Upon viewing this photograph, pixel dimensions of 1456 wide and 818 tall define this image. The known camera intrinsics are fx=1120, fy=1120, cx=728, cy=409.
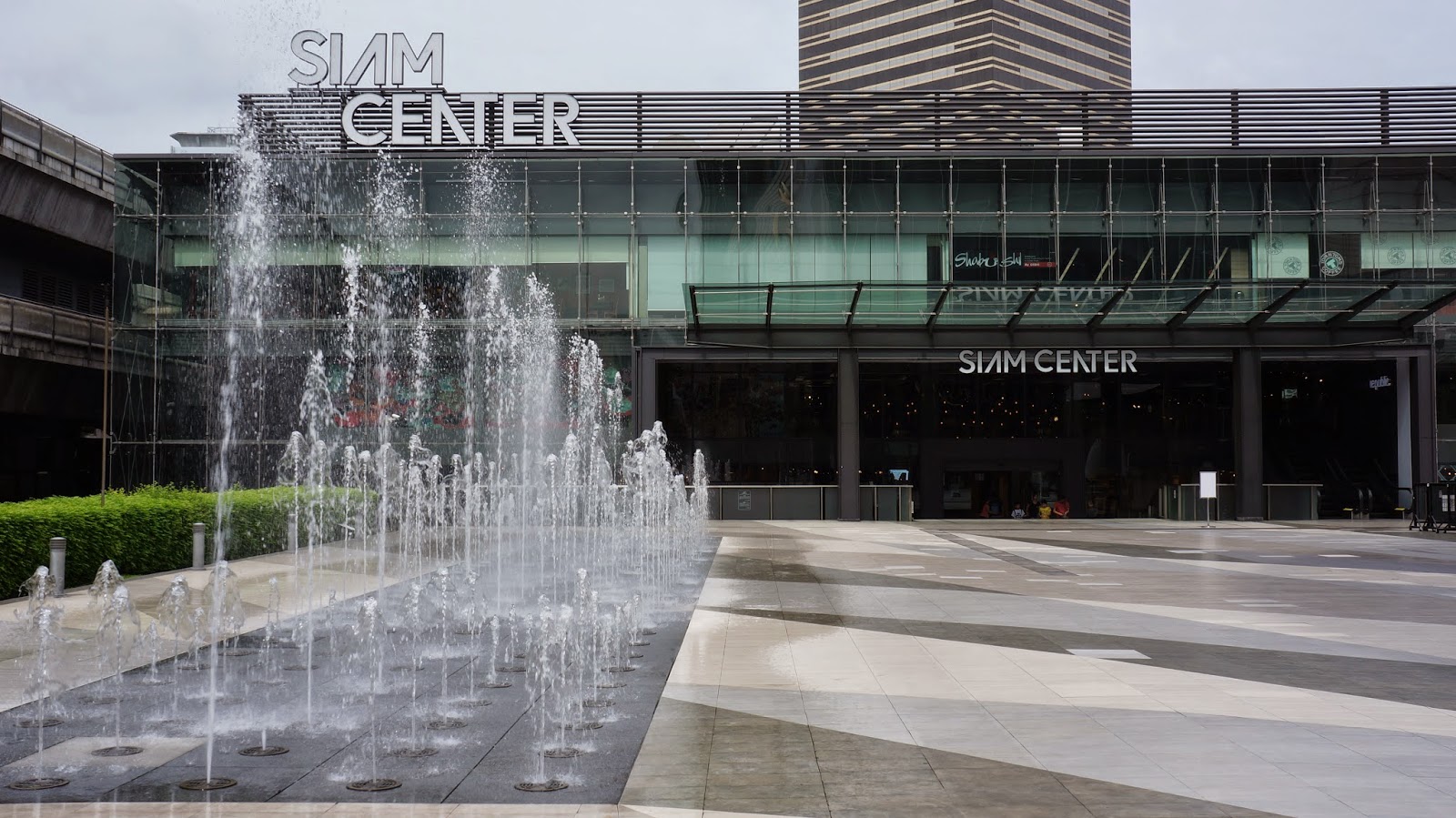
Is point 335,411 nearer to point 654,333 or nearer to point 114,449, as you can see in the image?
point 114,449

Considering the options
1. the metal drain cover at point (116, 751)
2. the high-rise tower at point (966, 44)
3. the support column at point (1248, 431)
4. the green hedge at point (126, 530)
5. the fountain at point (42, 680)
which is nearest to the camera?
the fountain at point (42, 680)

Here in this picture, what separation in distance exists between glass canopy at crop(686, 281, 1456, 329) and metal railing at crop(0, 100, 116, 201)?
20.0 metres

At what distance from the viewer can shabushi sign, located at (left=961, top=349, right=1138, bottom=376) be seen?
3700 cm

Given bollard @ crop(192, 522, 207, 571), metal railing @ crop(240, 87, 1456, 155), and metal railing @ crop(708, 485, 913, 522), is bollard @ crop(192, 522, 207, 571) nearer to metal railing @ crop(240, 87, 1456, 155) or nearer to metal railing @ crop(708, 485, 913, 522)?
metal railing @ crop(708, 485, 913, 522)

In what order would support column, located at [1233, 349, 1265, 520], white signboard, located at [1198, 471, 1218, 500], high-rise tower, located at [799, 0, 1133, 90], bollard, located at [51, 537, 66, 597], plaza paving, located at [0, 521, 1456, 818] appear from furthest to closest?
high-rise tower, located at [799, 0, 1133, 90] → support column, located at [1233, 349, 1265, 520] → white signboard, located at [1198, 471, 1218, 500] → bollard, located at [51, 537, 66, 597] → plaza paving, located at [0, 521, 1456, 818]

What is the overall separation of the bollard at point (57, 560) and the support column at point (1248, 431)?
33173 millimetres

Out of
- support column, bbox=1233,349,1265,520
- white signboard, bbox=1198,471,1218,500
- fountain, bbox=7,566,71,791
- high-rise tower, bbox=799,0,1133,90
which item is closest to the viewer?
fountain, bbox=7,566,71,791

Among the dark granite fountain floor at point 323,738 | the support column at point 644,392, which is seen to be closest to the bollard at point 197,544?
the dark granite fountain floor at point 323,738

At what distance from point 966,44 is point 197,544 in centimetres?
11699

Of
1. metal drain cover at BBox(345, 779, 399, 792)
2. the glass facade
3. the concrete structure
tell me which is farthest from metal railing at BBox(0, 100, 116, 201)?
metal drain cover at BBox(345, 779, 399, 792)

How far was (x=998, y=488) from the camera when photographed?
144 feet

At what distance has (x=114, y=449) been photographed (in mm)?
35906

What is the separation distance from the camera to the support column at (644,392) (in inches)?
1430

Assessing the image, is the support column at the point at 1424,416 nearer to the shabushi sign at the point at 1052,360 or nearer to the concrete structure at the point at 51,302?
the shabushi sign at the point at 1052,360
